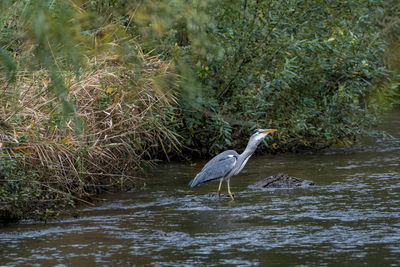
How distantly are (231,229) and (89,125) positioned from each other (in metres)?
3.49

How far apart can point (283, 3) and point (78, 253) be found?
836 centimetres

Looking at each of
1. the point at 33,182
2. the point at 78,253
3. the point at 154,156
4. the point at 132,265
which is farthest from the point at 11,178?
the point at 154,156

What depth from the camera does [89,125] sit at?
1114 centimetres

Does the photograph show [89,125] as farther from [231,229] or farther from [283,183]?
[231,229]

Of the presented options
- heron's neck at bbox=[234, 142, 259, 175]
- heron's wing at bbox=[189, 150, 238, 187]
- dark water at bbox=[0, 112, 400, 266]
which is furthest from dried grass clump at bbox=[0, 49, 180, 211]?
heron's neck at bbox=[234, 142, 259, 175]

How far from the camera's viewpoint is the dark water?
737 centimetres

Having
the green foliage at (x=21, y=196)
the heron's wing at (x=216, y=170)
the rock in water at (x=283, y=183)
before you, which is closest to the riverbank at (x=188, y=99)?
the green foliage at (x=21, y=196)

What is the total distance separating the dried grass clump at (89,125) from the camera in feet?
31.7

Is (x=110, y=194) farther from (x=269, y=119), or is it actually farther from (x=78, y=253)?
(x=269, y=119)

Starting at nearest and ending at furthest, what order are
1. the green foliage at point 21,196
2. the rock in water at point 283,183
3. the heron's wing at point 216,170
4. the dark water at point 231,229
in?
the dark water at point 231,229
the green foliage at point 21,196
the heron's wing at point 216,170
the rock in water at point 283,183

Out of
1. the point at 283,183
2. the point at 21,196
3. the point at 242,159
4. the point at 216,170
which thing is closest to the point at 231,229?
the point at 216,170

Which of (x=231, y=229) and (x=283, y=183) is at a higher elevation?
(x=283, y=183)

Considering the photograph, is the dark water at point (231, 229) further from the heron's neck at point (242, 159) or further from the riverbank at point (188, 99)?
the riverbank at point (188, 99)

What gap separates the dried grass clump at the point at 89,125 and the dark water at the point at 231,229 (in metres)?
0.54
